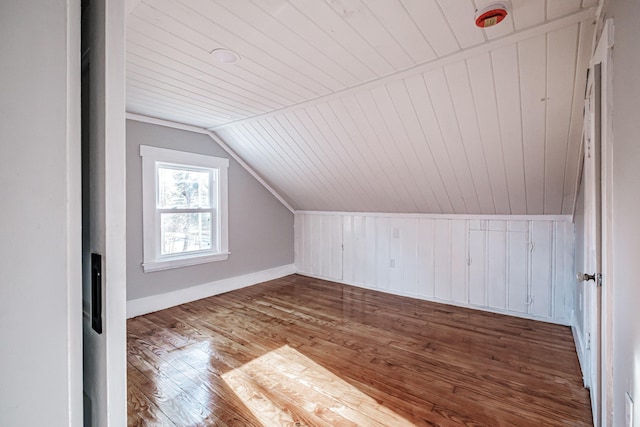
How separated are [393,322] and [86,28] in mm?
3221

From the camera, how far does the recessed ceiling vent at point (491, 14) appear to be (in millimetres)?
1463

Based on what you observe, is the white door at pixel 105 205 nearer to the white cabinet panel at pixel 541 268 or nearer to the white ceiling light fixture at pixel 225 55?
the white ceiling light fixture at pixel 225 55

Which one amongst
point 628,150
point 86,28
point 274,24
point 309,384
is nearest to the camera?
point 86,28

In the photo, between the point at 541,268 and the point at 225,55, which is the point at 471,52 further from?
the point at 541,268

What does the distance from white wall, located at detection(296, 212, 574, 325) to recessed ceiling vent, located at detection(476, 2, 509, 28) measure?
2391mm

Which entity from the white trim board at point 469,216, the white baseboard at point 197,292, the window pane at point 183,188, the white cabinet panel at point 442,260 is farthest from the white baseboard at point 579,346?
the window pane at point 183,188

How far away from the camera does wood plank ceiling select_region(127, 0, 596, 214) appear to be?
159cm

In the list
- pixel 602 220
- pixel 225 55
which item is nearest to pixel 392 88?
pixel 225 55

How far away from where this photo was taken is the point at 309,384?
6.67ft

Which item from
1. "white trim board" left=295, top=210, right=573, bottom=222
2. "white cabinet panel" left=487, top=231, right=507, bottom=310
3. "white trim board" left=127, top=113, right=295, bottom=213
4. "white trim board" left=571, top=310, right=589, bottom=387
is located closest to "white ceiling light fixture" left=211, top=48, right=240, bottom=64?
"white trim board" left=127, top=113, right=295, bottom=213

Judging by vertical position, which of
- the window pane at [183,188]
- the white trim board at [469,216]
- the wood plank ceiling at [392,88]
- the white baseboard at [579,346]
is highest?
the wood plank ceiling at [392,88]

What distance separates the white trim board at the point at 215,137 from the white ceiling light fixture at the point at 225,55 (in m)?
1.74

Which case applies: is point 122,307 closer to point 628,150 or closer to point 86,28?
point 86,28

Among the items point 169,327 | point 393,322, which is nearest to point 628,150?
point 393,322
